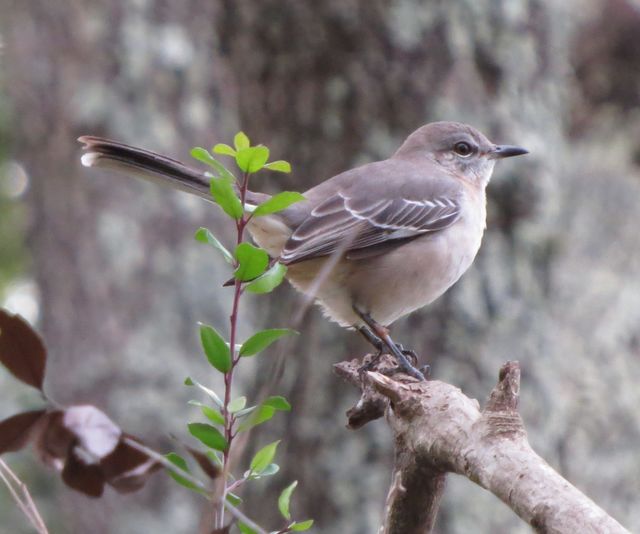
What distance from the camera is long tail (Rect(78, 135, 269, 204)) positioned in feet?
9.08

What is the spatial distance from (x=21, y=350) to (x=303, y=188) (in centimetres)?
500

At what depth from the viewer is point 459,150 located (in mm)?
4672

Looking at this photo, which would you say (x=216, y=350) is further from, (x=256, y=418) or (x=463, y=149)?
(x=463, y=149)

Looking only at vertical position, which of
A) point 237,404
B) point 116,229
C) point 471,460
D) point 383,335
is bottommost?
point 116,229

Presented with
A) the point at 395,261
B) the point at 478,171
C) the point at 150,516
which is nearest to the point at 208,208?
the point at 150,516

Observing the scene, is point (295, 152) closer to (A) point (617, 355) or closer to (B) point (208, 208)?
(B) point (208, 208)

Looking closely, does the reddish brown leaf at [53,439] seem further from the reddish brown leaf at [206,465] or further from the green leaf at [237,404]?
the green leaf at [237,404]

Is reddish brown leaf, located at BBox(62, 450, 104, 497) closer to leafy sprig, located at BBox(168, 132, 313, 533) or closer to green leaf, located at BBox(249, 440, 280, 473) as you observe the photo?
leafy sprig, located at BBox(168, 132, 313, 533)

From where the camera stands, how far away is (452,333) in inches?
222

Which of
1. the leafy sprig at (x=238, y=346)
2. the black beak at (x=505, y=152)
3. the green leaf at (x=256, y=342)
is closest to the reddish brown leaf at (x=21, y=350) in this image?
the leafy sprig at (x=238, y=346)

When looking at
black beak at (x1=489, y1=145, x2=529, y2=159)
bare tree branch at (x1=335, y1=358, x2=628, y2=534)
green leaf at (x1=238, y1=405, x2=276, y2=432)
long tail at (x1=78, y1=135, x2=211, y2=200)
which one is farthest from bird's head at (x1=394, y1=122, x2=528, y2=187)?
green leaf at (x1=238, y1=405, x2=276, y2=432)

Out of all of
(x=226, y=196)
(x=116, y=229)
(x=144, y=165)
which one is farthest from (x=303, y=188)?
(x=226, y=196)

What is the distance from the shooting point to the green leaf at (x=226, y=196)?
1388 millimetres

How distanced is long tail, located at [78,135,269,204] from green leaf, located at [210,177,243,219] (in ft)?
4.30
